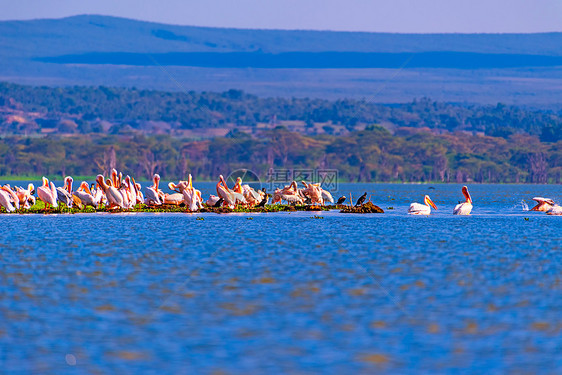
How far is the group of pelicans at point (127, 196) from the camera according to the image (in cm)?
3825

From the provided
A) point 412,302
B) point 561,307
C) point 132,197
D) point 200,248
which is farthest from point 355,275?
point 132,197

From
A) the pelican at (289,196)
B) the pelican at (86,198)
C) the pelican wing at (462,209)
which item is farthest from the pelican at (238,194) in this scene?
the pelican wing at (462,209)

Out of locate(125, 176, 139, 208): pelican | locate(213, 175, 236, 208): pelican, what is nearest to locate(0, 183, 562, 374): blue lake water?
locate(213, 175, 236, 208): pelican

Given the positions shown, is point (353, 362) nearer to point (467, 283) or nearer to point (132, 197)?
point (467, 283)

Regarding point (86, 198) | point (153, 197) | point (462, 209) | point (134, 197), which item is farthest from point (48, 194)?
point (462, 209)

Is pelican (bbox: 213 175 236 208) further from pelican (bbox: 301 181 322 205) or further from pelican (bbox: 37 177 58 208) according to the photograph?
pelican (bbox: 37 177 58 208)

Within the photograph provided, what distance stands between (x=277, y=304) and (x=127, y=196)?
2336 centimetres

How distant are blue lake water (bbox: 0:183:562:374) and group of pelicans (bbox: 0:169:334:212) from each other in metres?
8.31

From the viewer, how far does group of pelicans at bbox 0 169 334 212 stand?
125 ft

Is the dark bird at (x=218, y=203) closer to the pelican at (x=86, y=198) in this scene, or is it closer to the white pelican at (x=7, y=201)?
the pelican at (x=86, y=198)

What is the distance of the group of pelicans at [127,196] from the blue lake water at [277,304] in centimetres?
831

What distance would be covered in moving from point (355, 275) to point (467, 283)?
2.29 metres

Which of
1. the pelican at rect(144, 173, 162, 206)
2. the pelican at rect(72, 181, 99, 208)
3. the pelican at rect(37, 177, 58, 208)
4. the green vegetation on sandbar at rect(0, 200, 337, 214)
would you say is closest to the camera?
the pelican at rect(37, 177, 58, 208)

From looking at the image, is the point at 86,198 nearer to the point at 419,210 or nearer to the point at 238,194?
the point at 238,194
